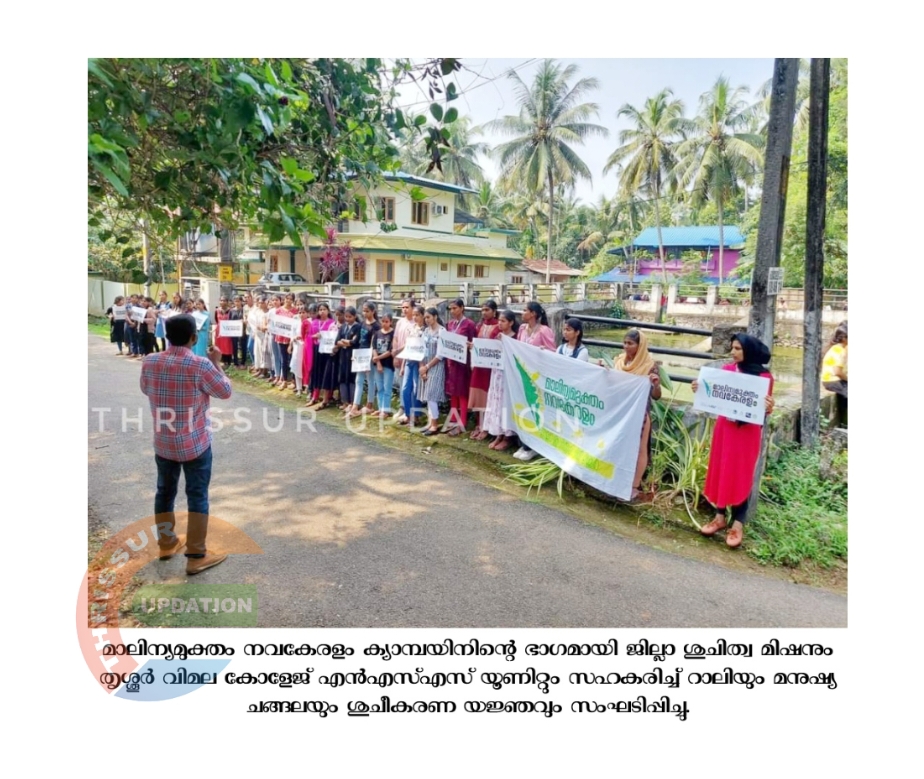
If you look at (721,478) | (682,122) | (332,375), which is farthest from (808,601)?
(682,122)

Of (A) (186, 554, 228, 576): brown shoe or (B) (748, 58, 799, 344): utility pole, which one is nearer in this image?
(A) (186, 554, 228, 576): brown shoe

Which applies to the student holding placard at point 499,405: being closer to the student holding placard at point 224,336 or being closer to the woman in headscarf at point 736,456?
the woman in headscarf at point 736,456

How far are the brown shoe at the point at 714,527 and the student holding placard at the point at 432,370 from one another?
2947 mm

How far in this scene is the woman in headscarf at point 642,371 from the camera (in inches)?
181

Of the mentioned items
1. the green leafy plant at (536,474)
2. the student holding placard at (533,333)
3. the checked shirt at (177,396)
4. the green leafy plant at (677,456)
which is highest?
the student holding placard at (533,333)

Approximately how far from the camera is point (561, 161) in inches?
689

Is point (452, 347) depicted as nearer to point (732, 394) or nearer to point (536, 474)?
point (536, 474)

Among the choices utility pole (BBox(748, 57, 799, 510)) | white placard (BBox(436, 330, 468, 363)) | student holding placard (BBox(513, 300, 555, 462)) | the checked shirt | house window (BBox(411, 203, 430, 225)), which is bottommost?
the checked shirt

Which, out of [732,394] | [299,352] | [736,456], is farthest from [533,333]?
[299,352]

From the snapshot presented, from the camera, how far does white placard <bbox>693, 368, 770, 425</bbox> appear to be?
397cm

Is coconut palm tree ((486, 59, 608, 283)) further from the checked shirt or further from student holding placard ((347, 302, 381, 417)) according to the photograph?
the checked shirt

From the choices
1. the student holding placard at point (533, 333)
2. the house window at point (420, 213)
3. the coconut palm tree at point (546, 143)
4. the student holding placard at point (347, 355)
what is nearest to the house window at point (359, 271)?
the house window at point (420, 213)

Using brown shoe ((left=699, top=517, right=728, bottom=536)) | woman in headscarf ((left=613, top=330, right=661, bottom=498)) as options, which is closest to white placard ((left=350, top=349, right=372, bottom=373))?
Result: woman in headscarf ((left=613, top=330, right=661, bottom=498))

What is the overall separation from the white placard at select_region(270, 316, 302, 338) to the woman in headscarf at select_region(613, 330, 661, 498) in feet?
16.1
